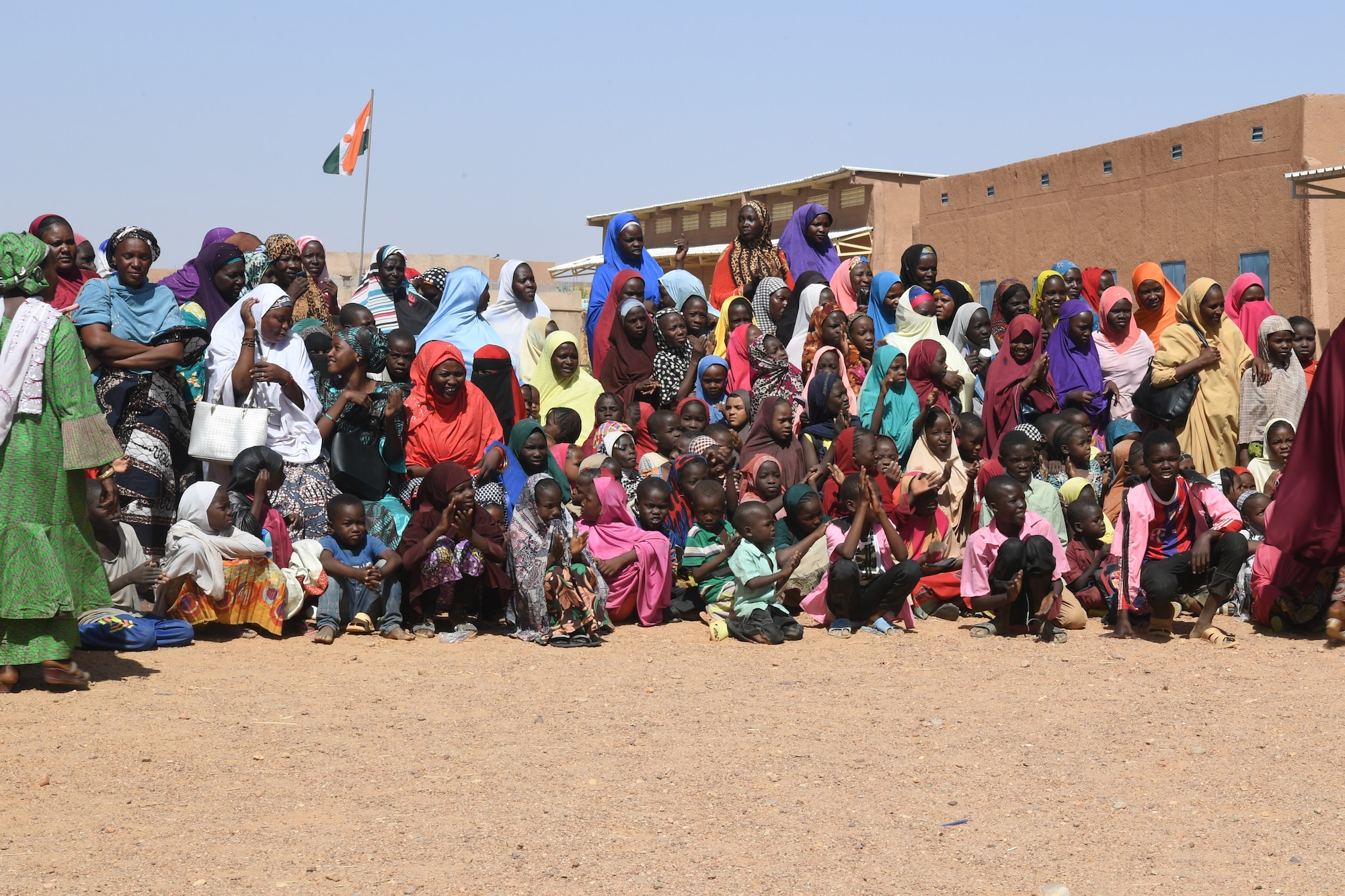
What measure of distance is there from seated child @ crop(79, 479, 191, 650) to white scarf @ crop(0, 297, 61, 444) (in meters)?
1.03

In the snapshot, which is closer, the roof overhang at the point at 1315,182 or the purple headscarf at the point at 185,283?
the purple headscarf at the point at 185,283

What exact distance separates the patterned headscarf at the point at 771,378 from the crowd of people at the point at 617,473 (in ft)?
0.08

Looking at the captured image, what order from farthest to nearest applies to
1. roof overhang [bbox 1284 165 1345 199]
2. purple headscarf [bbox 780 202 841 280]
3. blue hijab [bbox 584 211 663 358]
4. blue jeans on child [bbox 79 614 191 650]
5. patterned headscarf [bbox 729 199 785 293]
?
roof overhang [bbox 1284 165 1345 199] < purple headscarf [bbox 780 202 841 280] < patterned headscarf [bbox 729 199 785 293] < blue hijab [bbox 584 211 663 358] < blue jeans on child [bbox 79 614 191 650]

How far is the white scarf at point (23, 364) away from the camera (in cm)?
595

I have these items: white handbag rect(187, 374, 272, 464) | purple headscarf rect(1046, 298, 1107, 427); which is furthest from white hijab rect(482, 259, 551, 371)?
purple headscarf rect(1046, 298, 1107, 427)

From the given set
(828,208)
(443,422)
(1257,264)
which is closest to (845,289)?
(443,422)

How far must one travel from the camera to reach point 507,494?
27.9 feet

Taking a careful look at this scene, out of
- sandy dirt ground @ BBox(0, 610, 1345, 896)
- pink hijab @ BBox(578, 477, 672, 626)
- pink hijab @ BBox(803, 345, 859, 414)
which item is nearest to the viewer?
sandy dirt ground @ BBox(0, 610, 1345, 896)

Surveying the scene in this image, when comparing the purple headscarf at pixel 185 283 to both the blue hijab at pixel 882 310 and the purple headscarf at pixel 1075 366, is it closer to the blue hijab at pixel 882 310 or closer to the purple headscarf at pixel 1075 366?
the blue hijab at pixel 882 310

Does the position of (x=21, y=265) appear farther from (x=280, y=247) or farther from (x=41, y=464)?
(x=280, y=247)

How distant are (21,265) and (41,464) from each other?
35.4 inches

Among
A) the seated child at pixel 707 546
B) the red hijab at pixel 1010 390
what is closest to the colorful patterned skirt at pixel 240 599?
the seated child at pixel 707 546

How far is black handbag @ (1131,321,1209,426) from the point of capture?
9586 millimetres

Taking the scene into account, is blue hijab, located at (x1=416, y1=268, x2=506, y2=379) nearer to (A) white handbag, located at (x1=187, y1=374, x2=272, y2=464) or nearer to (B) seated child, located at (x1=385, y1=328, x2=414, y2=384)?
(B) seated child, located at (x1=385, y1=328, x2=414, y2=384)
